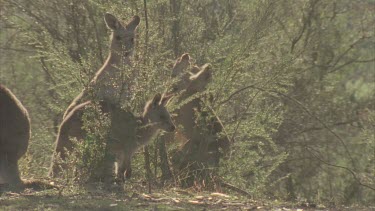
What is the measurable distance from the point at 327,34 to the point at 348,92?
5.48 feet

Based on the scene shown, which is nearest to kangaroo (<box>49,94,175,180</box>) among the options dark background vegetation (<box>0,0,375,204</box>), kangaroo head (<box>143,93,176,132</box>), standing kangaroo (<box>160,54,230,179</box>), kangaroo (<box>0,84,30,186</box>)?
kangaroo head (<box>143,93,176,132</box>)

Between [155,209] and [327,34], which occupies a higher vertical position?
[327,34]

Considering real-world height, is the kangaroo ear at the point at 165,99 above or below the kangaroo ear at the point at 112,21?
below

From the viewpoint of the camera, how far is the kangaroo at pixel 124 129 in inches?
335

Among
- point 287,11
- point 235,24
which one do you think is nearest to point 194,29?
point 235,24

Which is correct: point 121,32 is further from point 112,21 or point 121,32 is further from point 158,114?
point 158,114

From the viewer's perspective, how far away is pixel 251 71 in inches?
529

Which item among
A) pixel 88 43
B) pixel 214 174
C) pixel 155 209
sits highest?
pixel 88 43

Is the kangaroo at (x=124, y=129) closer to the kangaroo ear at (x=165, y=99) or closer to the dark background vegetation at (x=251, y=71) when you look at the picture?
the kangaroo ear at (x=165, y=99)

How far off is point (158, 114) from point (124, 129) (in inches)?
36.0

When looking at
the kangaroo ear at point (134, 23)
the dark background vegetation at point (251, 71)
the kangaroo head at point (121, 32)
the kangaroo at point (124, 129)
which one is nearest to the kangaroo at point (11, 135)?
the kangaroo at point (124, 129)

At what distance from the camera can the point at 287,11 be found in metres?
16.1

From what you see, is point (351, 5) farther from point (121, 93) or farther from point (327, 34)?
point (121, 93)

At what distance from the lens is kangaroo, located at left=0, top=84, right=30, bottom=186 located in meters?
7.89
